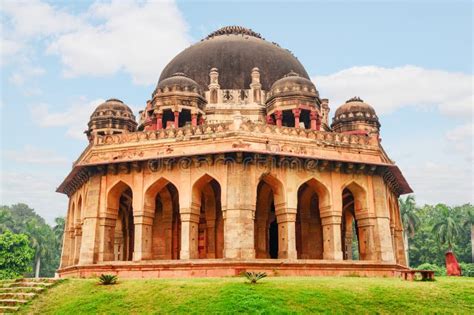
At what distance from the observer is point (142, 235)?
17.5 m

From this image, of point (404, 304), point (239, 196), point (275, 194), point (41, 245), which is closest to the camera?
point (404, 304)

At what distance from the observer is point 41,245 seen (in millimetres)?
47500

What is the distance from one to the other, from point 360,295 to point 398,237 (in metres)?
12.7

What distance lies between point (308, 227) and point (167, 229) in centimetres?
568

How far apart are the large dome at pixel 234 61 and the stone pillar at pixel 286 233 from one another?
26.9 ft

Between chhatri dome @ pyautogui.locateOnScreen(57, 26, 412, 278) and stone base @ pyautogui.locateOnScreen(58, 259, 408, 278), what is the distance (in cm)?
3

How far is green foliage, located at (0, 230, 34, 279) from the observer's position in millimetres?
32094

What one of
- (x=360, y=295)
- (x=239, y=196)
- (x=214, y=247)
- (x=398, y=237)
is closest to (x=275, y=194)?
(x=239, y=196)

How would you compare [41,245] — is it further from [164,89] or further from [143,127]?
[164,89]

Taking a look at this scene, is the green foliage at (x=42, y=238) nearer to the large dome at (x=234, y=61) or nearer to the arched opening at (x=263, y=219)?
the large dome at (x=234, y=61)

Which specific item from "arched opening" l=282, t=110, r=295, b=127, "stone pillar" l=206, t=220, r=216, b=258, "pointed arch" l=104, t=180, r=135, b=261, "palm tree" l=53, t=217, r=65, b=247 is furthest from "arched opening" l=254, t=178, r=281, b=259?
"palm tree" l=53, t=217, r=65, b=247

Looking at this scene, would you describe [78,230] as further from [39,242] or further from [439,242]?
[439,242]

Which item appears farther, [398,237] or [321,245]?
[398,237]

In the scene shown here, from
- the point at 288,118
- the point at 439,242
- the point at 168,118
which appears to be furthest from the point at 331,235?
the point at 439,242
